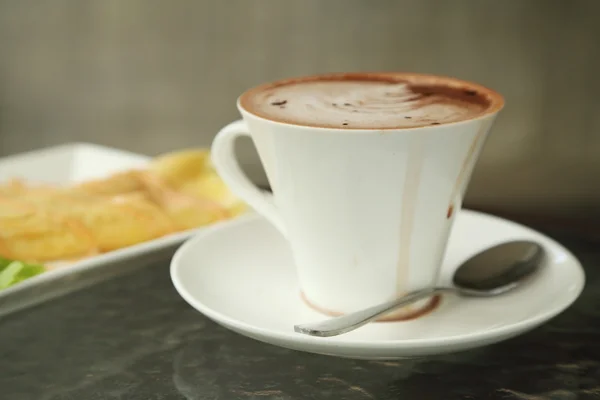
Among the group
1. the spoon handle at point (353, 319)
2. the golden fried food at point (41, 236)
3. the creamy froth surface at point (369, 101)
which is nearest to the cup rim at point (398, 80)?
the creamy froth surface at point (369, 101)

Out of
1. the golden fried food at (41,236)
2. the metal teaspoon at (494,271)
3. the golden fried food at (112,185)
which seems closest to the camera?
the metal teaspoon at (494,271)

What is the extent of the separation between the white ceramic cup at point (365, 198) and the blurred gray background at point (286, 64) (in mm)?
488

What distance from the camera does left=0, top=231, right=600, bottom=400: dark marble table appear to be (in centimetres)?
44

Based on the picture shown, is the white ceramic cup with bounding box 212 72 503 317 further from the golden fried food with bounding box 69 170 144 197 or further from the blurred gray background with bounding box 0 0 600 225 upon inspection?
the blurred gray background with bounding box 0 0 600 225

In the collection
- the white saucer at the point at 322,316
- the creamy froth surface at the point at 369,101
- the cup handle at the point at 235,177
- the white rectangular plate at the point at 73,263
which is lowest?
the white rectangular plate at the point at 73,263

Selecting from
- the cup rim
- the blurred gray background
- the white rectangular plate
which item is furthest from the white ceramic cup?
the blurred gray background

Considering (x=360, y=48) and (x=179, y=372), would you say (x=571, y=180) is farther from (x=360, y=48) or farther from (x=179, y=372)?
(x=179, y=372)

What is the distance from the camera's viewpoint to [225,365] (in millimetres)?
472

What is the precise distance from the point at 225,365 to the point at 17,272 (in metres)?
0.20

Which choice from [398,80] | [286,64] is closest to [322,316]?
[398,80]

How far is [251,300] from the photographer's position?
20.5 inches

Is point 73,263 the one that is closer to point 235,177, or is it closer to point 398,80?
point 235,177

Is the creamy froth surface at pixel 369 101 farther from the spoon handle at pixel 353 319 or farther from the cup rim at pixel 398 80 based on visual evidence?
the spoon handle at pixel 353 319

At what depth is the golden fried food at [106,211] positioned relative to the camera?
25.0 inches
